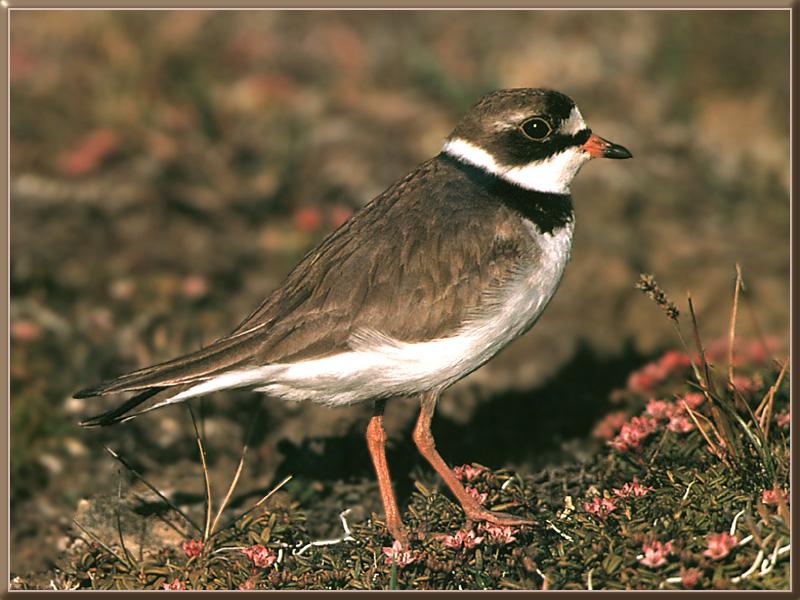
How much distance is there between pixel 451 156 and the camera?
5.83m

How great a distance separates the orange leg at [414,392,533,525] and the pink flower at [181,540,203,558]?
123 centimetres

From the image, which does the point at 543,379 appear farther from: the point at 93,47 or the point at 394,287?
the point at 93,47

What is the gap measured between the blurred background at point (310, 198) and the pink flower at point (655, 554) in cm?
197

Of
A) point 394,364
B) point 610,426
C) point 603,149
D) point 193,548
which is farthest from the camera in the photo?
point 610,426

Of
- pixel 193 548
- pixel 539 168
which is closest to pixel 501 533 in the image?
pixel 193 548

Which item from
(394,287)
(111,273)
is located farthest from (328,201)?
(394,287)

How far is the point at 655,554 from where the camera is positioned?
4.25 m

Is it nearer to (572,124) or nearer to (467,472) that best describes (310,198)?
(572,124)

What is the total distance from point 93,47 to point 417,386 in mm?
7305

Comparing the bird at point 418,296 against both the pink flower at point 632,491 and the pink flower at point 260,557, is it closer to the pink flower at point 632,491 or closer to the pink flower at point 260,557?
the pink flower at point 632,491

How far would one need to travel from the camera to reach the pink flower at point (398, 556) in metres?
4.65

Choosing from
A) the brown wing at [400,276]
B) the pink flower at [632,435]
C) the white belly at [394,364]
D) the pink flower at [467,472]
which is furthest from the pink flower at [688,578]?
the brown wing at [400,276]

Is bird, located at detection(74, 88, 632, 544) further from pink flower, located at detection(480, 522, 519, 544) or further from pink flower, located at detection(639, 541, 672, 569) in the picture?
pink flower, located at detection(639, 541, 672, 569)

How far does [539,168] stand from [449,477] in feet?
5.49
